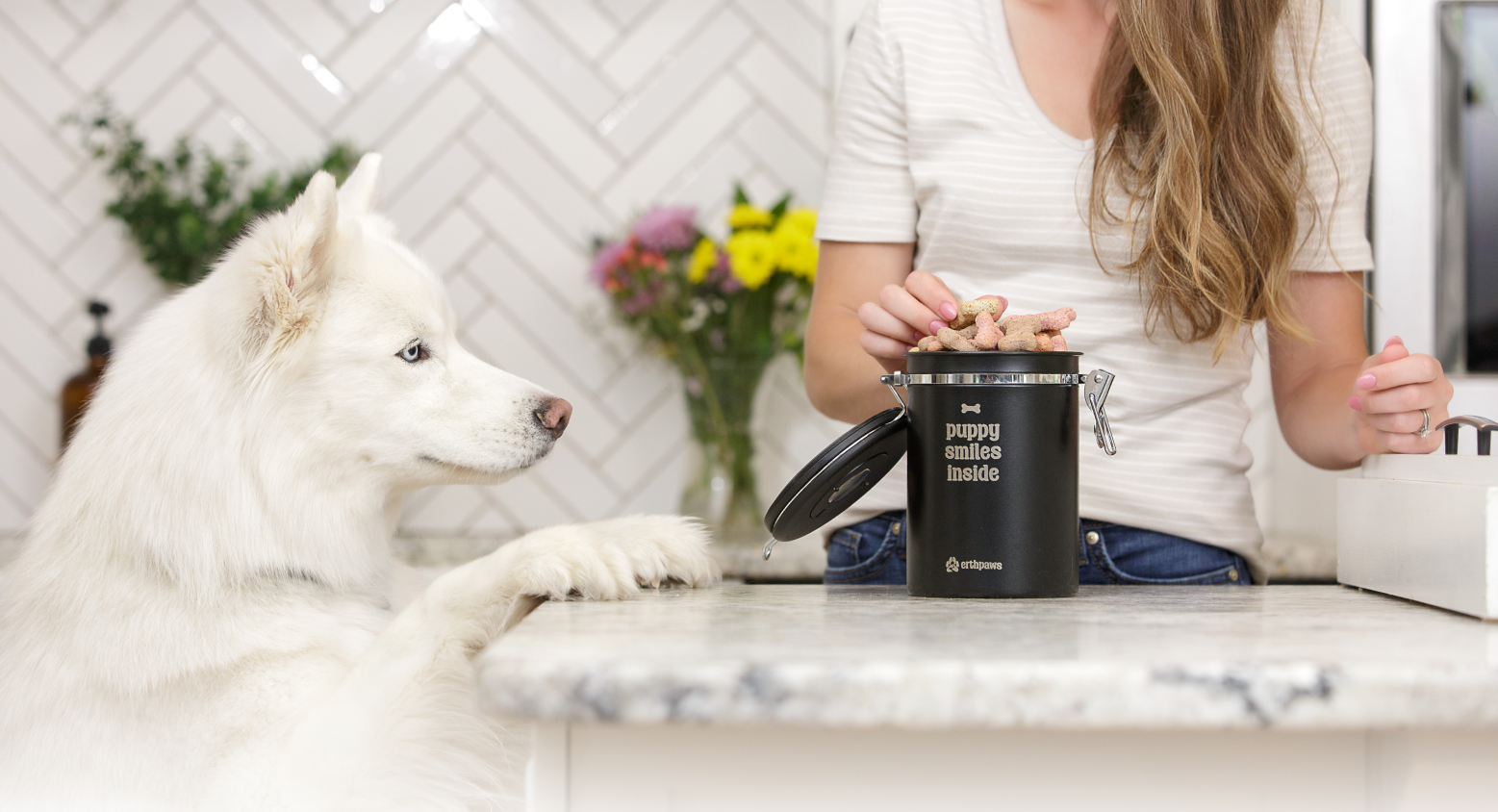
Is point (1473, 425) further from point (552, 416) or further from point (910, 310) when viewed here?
point (552, 416)

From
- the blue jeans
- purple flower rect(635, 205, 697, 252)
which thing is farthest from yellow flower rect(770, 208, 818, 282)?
the blue jeans

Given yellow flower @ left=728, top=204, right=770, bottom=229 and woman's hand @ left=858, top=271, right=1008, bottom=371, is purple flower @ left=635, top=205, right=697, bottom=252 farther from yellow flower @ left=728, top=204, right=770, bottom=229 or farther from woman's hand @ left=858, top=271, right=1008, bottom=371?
woman's hand @ left=858, top=271, right=1008, bottom=371

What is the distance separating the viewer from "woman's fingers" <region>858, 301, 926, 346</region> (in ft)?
2.13

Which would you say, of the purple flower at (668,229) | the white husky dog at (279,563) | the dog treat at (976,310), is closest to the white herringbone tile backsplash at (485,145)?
the purple flower at (668,229)

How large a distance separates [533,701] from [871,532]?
1.88 feet

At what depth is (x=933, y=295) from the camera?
2.06ft

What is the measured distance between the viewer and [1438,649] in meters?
0.42

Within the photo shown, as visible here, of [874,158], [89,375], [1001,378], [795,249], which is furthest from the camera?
[89,375]

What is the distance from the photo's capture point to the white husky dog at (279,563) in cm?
60

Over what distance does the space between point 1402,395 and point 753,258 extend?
1.09 metres

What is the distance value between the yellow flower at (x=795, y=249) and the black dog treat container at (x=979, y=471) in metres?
1.09

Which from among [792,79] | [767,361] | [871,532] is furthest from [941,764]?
[792,79]

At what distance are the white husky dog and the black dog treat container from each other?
14cm

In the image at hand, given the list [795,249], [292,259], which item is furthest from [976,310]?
[795,249]
